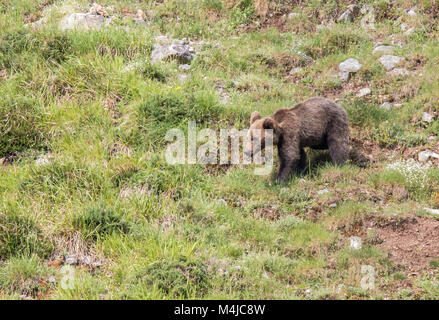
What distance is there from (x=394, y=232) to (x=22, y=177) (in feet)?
15.4

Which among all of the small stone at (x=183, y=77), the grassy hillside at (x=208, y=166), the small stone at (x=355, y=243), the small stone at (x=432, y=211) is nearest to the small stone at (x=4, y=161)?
the grassy hillside at (x=208, y=166)

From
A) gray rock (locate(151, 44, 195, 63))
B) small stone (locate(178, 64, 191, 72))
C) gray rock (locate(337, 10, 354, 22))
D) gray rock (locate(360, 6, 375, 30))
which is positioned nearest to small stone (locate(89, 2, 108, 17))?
gray rock (locate(151, 44, 195, 63))

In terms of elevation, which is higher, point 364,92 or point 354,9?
point 354,9

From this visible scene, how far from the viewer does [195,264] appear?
545 cm

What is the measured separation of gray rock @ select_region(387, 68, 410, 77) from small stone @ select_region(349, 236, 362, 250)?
3.95 meters

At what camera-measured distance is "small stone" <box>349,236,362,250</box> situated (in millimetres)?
5943

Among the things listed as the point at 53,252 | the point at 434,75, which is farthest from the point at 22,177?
the point at 434,75

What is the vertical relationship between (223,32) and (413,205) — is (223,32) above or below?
above

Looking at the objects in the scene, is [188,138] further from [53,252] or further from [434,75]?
[434,75]

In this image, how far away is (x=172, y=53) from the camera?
375 inches

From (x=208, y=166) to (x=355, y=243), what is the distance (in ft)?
8.25

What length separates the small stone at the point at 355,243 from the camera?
19.5 ft

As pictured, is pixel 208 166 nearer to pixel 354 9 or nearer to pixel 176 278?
pixel 176 278

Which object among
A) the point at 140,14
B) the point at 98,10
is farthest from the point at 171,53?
the point at 98,10
